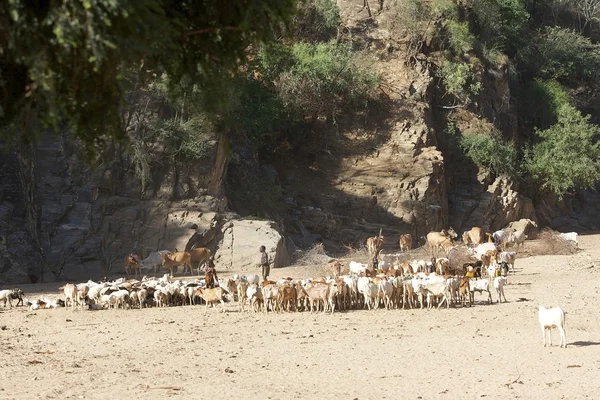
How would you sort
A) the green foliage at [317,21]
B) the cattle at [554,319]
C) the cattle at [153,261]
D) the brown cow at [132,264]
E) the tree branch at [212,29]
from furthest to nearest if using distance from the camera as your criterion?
the green foliage at [317,21] < the cattle at [153,261] < the brown cow at [132,264] < the cattle at [554,319] < the tree branch at [212,29]

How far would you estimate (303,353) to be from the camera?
16.2 meters

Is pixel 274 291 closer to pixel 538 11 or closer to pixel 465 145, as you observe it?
pixel 465 145

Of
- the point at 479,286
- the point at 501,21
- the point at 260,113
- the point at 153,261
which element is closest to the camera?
the point at 479,286

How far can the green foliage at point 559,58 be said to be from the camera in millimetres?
51938

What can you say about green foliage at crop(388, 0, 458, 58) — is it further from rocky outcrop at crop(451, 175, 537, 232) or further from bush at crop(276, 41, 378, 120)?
rocky outcrop at crop(451, 175, 537, 232)

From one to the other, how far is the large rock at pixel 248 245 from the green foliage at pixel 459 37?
17.8 meters

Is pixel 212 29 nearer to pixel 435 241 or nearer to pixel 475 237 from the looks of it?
pixel 435 241

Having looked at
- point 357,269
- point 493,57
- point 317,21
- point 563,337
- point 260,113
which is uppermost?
point 317,21

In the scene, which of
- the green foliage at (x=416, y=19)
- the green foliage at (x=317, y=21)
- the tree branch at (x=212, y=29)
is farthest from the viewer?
the green foliage at (x=416, y=19)

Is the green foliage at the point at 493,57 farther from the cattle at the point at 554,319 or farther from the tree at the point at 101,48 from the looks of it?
the tree at the point at 101,48

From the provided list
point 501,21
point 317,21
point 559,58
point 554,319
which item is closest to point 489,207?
point 317,21

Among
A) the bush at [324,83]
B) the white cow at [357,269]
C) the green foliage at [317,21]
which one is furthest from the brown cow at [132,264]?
the green foliage at [317,21]

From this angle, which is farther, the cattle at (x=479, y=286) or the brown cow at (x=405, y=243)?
the brown cow at (x=405, y=243)

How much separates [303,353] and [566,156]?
103 ft
